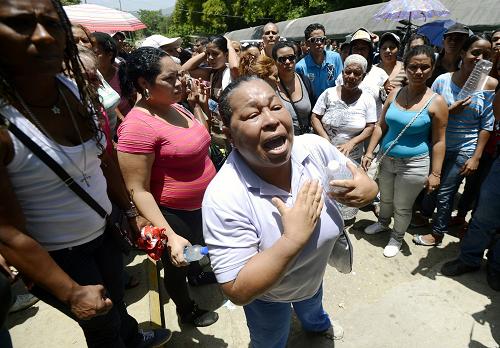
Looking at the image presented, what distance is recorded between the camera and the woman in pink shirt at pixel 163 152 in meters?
1.89

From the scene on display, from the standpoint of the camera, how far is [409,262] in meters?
3.19

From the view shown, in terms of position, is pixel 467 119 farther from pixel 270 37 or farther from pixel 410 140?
pixel 270 37

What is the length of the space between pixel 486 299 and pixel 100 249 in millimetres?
3076

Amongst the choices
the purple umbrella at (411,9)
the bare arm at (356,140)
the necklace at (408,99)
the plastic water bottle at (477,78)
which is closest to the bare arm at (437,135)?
the necklace at (408,99)

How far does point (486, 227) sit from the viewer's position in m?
2.74

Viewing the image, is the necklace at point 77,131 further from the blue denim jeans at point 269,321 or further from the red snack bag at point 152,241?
the blue denim jeans at point 269,321

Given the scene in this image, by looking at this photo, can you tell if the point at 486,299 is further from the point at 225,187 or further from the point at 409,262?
the point at 225,187

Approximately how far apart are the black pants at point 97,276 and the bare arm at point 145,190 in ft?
0.96

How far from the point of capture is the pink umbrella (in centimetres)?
562

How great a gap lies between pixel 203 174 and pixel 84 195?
2.96 ft

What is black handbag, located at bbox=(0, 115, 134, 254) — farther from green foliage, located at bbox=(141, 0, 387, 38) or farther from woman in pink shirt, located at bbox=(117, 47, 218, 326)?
green foliage, located at bbox=(141, 0, 387, 38)

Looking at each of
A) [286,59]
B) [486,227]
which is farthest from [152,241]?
[486,227]

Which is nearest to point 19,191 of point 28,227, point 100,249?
point 28,227

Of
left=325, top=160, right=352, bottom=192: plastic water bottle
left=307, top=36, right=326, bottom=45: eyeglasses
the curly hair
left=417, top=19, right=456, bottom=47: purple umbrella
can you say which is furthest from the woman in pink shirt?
left=417, top=19, right=456, bottom=47: purple umbrella
